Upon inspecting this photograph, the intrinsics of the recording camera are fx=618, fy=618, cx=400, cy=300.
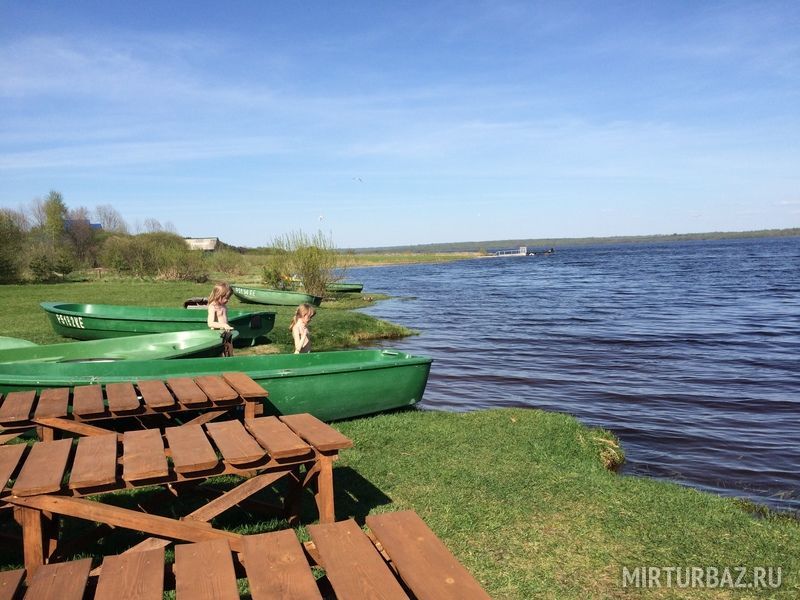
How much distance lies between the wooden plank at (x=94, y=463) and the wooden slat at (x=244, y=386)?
1.55 meters

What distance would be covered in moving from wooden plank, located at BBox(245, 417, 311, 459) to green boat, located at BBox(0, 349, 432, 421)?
2.45 metres

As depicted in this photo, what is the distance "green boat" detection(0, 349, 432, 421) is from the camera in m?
6.81

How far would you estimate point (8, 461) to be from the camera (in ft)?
11.9

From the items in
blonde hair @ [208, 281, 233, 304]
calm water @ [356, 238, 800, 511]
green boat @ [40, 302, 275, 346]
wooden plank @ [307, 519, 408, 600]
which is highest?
blonde hair @ [208, 281, 233, 304]

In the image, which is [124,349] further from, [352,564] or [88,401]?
[352,564]

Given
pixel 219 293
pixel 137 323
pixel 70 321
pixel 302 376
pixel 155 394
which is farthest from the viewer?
pixel 70 321

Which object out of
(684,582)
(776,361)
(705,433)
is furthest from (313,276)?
(684,582)

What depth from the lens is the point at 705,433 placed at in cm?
928

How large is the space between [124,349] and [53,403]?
5048mm

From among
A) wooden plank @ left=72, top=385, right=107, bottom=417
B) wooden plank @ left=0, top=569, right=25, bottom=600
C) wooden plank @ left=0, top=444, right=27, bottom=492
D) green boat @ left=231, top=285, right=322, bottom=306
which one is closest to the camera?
wooden plank @ left=0, top=569, right=25, bottom=600

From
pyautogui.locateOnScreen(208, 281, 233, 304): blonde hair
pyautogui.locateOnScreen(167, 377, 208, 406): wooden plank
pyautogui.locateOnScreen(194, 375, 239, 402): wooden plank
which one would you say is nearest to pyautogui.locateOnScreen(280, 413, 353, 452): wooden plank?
pyautogui.locateOnScreen(194, 375, 239, 402): wooden plank

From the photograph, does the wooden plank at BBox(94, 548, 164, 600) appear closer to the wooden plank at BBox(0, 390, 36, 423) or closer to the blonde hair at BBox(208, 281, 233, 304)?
the wooden plank at BBox(0, 390, 36, 423)

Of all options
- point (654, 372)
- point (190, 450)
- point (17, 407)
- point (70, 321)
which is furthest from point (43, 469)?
point (654, 372)

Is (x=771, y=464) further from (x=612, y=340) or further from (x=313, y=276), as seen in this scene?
(x=313, y=276)
